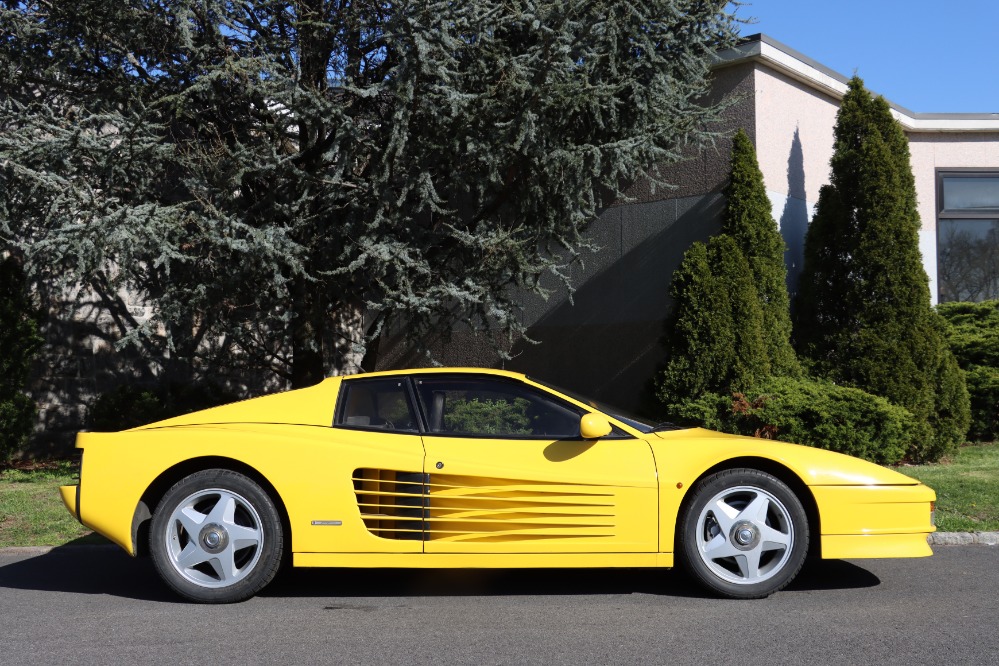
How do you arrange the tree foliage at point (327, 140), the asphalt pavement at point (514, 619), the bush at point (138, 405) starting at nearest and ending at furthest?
the asphalt pavement at point (514, 619), the tree foliage at point (327, 140), the bush at point (138, 405)

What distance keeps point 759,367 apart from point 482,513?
5.90 metres

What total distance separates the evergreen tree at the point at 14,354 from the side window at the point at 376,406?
734cm

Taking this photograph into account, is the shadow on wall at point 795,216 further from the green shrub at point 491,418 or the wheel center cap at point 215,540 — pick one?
the wheel center cap at point 215,540

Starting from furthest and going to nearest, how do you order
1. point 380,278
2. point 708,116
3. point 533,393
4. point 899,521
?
1. point 708,116
2. point 380,278
3. point 533,393
4. point 899,521

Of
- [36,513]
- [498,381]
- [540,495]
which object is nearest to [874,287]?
[498,381]

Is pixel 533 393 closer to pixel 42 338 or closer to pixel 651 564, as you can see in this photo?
pixel 651 564

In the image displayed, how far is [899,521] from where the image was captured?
511cm

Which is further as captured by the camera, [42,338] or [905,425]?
[42,338]

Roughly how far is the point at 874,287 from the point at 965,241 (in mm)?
4860

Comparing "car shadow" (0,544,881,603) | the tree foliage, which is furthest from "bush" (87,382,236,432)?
"car shadow" (0,544,881,603)

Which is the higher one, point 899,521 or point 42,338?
point 42,338

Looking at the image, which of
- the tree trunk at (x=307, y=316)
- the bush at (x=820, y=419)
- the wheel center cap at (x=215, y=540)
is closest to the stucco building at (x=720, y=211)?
the bush at (x=820, y=419)

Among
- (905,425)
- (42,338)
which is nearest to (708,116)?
(905,425)

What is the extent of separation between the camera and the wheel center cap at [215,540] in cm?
519
